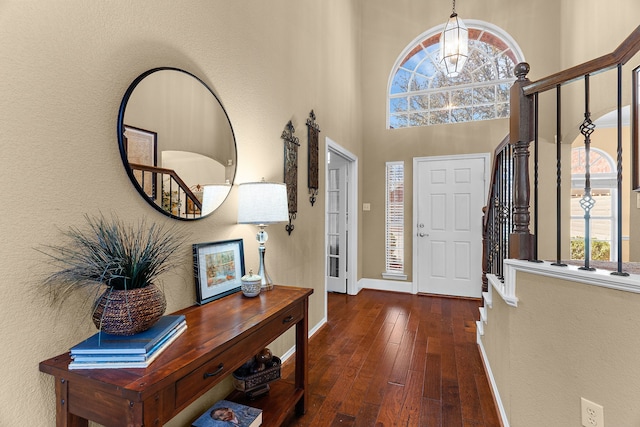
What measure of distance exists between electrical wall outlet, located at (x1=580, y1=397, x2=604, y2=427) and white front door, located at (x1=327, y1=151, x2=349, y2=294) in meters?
3.27

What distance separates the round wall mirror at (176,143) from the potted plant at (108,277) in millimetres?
317

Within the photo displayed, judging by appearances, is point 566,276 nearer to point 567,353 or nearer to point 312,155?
point 567,353

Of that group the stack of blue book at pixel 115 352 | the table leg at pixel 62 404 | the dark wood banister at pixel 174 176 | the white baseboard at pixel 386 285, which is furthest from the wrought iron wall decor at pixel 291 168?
the white baseboard at pixel 386 285

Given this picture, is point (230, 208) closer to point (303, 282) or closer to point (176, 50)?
point (176, 50)

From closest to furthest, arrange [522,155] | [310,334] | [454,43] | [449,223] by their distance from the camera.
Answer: [522,155]
[310,334]
[454,43]
[449,223]

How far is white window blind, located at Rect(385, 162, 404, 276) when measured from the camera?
4.63 meters

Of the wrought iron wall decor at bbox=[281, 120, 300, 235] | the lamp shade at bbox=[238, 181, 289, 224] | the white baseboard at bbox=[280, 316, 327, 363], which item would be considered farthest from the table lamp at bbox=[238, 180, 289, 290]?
the white baseboard at bbox=[280, 316, 327, 363]

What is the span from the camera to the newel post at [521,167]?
1.54m

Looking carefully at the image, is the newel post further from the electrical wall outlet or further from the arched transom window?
the arched transom window

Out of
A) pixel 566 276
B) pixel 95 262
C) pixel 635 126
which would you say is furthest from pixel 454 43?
pixel 95 262

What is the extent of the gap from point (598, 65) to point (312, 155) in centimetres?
212

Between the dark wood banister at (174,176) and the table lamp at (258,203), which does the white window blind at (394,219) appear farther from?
the dark wood banister at (174,176)

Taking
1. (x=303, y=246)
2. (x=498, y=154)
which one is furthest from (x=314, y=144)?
(x=498, y=154)

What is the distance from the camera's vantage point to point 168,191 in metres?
1.45
